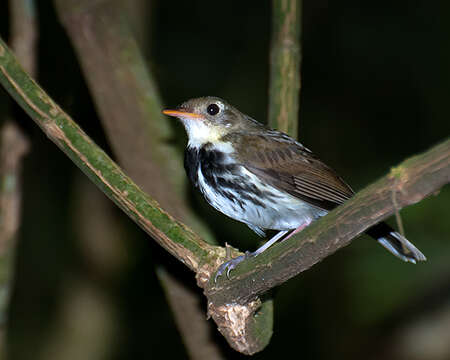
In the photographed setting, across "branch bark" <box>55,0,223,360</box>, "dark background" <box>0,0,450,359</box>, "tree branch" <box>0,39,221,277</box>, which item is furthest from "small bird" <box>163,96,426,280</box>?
"tree branch" <box>0,39,221,277</box>

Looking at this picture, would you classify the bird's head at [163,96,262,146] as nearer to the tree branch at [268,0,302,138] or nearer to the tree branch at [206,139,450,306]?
the tree branch at [268,0,302,138]

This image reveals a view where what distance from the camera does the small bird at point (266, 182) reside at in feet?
12.2

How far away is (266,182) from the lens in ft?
12.3

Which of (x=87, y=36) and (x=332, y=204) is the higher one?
(x=87, y=36)

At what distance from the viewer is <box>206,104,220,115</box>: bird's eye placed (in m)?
4.14

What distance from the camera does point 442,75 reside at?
6977 millimetres

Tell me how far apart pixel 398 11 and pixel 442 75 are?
112cm

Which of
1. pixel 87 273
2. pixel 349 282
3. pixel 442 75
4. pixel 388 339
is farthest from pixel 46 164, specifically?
pixel 442 75

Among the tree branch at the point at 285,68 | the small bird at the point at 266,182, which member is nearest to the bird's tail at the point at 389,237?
the small bird at the point at 266,182

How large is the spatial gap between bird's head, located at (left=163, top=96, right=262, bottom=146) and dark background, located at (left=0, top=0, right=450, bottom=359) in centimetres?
51

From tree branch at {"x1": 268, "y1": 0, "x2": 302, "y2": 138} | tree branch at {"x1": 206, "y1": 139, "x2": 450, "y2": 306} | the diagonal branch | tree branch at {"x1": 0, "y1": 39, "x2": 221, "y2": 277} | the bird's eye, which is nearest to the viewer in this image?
tree branch at {"x1": 206, "y1": 139, "x2": 450, "y2": 306}

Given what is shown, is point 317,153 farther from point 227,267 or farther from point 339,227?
point 339,227

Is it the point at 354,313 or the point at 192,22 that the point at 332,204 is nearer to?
the point at 354,313

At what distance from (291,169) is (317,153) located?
3.07 metres
